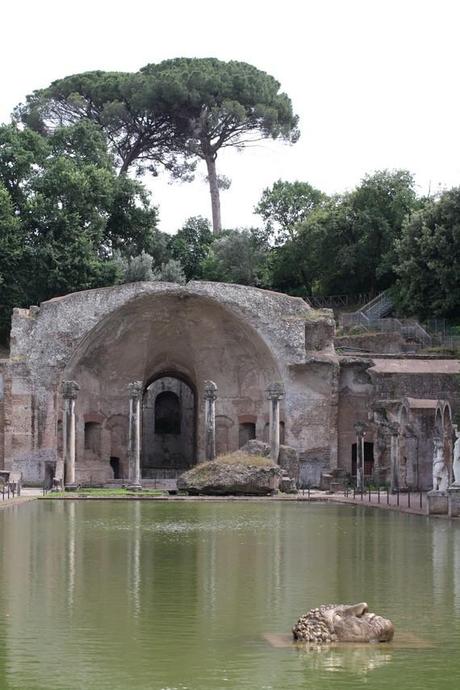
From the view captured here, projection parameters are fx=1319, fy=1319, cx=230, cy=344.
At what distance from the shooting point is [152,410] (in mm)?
73562

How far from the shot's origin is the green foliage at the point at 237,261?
78.1 m

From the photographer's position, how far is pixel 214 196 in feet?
289

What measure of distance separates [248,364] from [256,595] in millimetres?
42323

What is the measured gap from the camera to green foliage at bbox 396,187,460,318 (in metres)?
64.2

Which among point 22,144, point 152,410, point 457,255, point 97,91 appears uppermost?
point 97,91

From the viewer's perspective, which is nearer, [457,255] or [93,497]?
[93,497]

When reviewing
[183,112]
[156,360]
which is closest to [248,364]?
[156,360]

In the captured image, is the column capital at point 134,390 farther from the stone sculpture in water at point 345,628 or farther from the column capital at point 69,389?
the stone sculpture in water at point 345,628

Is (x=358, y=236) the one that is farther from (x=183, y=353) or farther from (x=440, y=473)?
(x=440, y=473)

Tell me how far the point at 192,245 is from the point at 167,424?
14952 mm

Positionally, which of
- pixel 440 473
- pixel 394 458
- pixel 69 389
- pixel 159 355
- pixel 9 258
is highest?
pixel 9 258

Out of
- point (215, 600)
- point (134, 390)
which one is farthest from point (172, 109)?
point (215, 600)

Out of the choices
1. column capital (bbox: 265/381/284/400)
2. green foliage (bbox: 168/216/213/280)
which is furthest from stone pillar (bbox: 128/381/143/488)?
green foliage (bbox: 168/216/213/280)

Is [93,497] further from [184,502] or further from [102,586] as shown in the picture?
[102,586]
